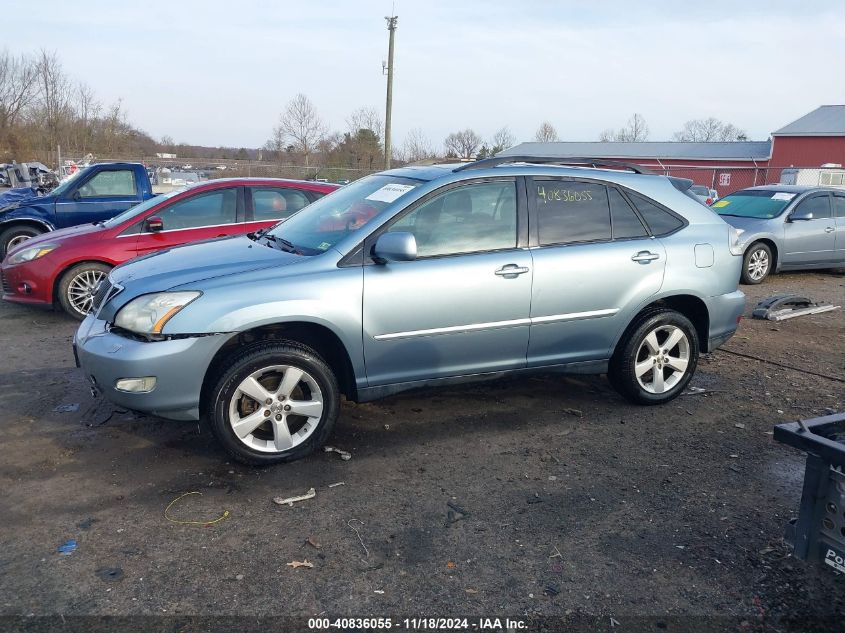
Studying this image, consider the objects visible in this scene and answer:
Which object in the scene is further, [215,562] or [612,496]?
[612,496]

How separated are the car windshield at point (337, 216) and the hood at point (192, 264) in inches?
7.2

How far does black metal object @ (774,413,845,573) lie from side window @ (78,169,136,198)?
9.97m

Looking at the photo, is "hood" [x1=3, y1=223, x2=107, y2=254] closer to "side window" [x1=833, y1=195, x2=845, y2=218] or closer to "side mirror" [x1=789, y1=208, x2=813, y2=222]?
"side mirror" [x1=789, y1=208, x2=813, y2=222]

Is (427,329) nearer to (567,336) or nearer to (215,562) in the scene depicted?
(567,336)

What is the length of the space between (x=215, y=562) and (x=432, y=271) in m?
2.11

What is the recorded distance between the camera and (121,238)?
7840 mm

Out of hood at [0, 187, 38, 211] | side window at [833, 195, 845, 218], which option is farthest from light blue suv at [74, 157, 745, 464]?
hood at [0, 187, 38, 211]

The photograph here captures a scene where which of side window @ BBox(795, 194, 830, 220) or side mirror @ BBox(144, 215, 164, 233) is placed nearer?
side mirror @ BBox(144, 215, 164, 233)

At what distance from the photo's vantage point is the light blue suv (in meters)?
4.02

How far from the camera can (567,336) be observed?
16.0ft

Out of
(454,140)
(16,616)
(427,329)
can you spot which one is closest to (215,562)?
(16,616)

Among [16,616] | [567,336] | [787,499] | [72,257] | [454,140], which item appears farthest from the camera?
[454,140]

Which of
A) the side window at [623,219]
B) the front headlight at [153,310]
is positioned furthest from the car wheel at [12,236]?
the side window at [623,219]

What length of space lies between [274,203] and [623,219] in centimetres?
466
